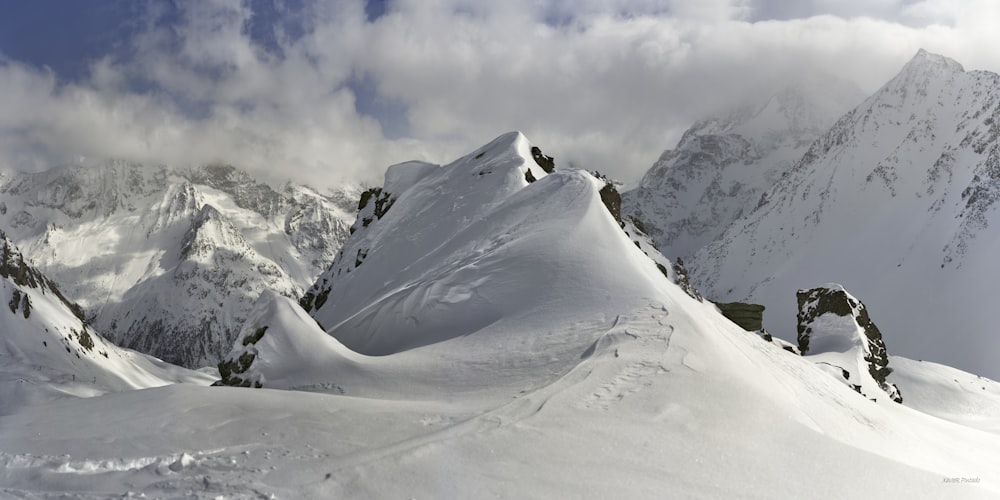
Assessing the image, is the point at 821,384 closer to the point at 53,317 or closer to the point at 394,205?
the point at 394,205

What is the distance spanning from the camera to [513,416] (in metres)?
11.2

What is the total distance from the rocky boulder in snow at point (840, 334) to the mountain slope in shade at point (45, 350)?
58098mm

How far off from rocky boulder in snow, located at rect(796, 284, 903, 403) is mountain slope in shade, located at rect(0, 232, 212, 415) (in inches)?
2287

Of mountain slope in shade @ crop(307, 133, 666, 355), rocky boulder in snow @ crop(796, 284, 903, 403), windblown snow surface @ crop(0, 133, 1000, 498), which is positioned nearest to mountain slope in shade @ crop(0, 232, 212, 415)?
mountain slope in shade @ crop(307, 133, 666, 355)

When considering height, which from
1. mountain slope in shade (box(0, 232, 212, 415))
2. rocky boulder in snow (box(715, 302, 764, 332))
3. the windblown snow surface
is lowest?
the windblown snow surface

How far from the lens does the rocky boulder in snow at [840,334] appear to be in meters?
42.5

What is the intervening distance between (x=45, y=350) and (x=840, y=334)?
257 ft

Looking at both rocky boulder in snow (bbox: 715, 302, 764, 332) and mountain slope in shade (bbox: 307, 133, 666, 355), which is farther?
rocky boulder in snow (bbox: 715, 302, 764, 332)

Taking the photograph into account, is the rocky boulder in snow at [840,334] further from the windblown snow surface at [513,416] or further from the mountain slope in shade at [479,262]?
the mountain slope in shade at [479,262]

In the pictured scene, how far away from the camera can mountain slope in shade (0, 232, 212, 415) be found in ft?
199

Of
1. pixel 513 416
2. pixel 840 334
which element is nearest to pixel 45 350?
pixel 840 334

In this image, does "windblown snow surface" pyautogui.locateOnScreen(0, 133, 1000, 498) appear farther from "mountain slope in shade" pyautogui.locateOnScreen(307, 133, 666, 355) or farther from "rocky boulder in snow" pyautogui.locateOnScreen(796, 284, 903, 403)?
"rocky boulder in snow" pyautogui.locateOnScreen(796, 284, 903, 403)

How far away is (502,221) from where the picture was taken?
1080 inches

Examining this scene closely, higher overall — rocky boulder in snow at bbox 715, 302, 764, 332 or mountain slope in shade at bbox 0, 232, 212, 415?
mountain slope in shade at bbox 0, 232, 212, 415
